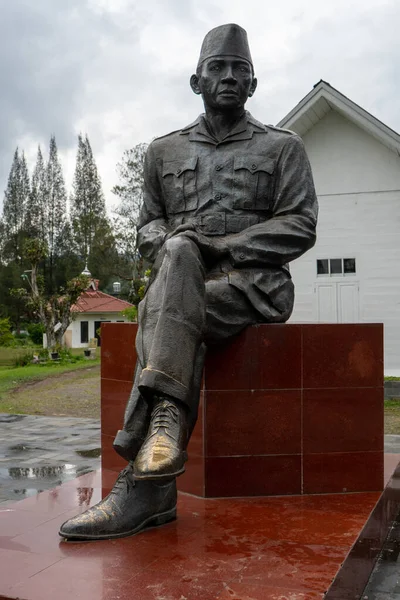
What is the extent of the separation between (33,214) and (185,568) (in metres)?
45.2

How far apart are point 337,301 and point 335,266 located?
750mm

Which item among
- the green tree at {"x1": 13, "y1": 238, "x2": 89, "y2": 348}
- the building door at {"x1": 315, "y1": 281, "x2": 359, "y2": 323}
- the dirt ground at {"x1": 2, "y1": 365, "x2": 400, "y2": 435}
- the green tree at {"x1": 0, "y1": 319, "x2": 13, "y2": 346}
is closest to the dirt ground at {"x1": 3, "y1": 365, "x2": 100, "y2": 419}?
the dirt ground at {"x1": 2, "y1": 365, "x2": 400, "y2": 435}

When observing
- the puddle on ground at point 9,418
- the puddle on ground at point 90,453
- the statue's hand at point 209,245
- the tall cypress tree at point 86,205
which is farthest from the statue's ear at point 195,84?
the tall cypress tree at point 86,205

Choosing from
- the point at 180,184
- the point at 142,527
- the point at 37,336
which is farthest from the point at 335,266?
the point at 37,336

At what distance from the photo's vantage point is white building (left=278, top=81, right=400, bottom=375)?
14359 millimetres

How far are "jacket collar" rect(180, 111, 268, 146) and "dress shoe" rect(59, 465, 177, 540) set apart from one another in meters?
2.16

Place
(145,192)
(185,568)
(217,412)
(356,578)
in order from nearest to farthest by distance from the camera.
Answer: (185,568), (356,578), (217,412), (145,192)

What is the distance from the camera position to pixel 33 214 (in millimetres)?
46188

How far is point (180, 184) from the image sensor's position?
4.39m

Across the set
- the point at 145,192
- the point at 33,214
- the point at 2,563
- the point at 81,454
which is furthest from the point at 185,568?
the point at 33,214

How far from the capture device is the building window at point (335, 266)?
14664 mm

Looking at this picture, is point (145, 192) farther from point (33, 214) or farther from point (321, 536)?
point (33, 214)

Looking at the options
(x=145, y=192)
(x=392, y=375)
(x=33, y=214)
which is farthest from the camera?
(x=33, y=214)

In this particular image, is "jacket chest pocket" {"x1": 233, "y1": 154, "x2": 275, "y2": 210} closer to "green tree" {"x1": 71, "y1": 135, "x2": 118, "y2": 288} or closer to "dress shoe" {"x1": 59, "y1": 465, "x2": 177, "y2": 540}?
"dress shoe" {"x1": 59, "y1": 465, "x2": 177, "y2": 540}
